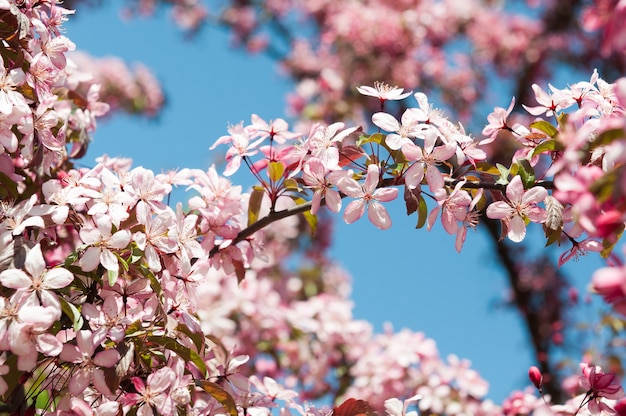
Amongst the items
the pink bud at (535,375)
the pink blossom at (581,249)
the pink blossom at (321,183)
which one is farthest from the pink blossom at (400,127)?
the pink bud at (535,375)

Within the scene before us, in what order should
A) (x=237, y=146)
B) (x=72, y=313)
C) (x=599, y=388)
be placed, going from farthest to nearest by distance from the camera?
1. (x=237, y=146)
2. (x=599, y=388)
3. (x=72, y=313)

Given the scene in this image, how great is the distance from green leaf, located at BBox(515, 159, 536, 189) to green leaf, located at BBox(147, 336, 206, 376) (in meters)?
0.62

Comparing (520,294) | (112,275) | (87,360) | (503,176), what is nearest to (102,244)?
(112,275)

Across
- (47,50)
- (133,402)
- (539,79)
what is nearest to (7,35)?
(47,50)

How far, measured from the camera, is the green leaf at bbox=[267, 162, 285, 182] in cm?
134

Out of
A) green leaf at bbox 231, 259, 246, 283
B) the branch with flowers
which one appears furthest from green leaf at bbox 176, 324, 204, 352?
green leaf at bbox 231, 259, 246, 283

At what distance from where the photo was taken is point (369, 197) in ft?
4.05

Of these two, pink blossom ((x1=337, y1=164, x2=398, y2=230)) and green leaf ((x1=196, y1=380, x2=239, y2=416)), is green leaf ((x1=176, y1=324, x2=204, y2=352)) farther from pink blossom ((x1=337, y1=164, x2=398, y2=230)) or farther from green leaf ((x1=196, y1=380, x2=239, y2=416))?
A: pink blossom ((x1=337, y1=164, x2=398, y2=230))

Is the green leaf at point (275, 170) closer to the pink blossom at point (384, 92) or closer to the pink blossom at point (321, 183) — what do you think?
the pink blossom at point (321, 183)

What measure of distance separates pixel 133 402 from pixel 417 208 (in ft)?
1.81

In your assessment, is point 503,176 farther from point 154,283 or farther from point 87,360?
point 87,360

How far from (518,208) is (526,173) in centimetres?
6

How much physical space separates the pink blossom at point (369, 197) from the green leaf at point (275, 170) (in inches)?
6.2

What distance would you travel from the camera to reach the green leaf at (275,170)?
134cm
